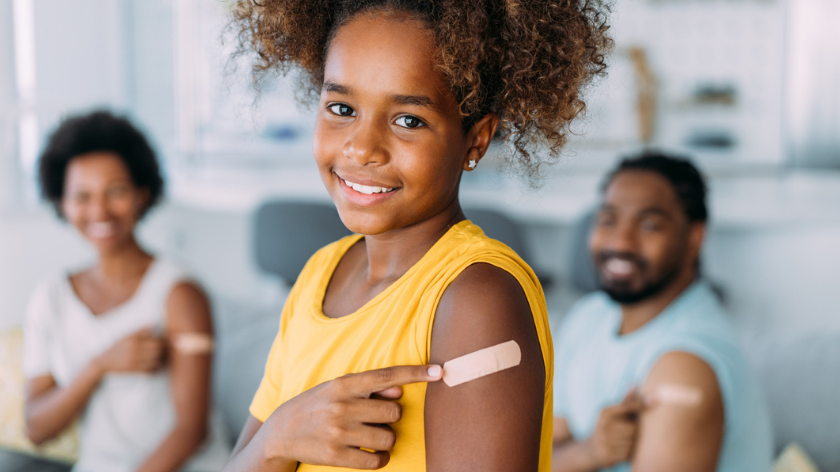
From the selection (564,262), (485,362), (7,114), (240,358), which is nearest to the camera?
(485,362)

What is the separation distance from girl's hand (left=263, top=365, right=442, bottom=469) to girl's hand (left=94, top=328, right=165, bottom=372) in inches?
41.8

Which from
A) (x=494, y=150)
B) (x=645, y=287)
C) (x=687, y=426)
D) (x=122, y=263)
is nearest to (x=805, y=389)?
(x=645, y=287)

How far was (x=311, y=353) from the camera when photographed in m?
0.70

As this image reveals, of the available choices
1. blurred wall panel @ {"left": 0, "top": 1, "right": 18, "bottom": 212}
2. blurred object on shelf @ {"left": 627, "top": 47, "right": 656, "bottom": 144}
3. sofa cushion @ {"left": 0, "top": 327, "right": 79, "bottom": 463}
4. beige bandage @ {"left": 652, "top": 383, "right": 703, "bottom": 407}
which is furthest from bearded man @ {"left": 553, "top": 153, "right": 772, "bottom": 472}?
blurred wall panel @ {"left": 0, "top": 1, "right": 18, "bottom": 212}

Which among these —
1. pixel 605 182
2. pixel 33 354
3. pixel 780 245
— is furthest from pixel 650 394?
pixel 33 354

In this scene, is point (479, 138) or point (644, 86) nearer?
point (479, 138)

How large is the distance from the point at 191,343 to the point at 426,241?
1103 mm

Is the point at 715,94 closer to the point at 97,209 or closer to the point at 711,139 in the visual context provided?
the point at 711,139

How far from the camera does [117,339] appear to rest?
5.48 ft

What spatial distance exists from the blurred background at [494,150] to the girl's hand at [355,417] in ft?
5.59

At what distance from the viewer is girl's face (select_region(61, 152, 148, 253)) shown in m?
1.70

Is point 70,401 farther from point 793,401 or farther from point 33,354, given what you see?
point 793,401

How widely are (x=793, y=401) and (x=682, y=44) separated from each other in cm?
209

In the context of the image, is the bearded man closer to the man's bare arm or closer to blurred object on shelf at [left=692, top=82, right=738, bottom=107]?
the man's bare arm
